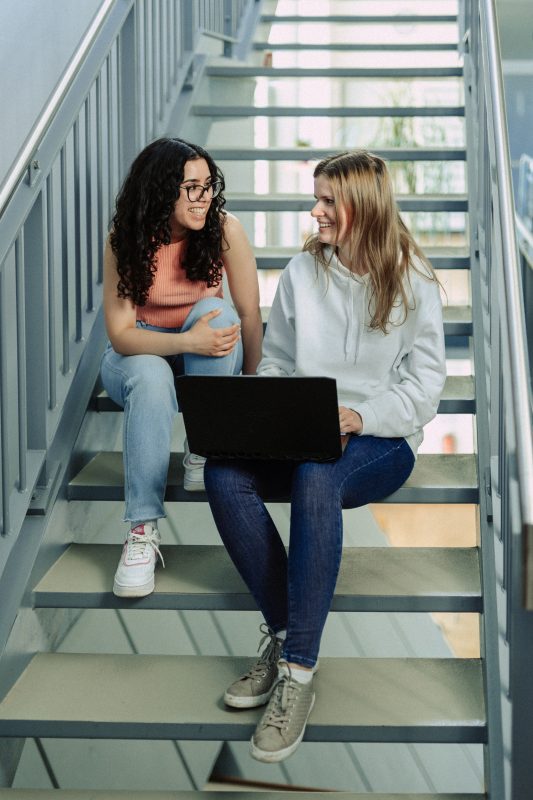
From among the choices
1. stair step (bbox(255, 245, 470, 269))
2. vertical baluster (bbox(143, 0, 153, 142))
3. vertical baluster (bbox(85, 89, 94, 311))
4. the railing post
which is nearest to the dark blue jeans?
vertical baluster (bbox(85, 89, 94, 311))

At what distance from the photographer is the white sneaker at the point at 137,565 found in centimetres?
203

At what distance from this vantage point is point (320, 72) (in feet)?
12.7

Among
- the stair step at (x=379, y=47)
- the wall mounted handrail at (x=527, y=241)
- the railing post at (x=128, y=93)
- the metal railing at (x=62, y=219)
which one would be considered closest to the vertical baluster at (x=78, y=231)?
the metal railing at (x=62, y=219)

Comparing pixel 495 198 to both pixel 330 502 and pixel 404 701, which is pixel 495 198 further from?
pixel 404 701

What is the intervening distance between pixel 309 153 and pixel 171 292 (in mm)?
1234

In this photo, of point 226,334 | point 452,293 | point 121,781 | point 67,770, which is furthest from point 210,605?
point 452,293

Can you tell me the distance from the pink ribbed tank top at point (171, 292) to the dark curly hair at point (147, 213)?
0.04 m

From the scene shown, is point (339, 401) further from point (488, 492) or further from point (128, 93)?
point (128, 93)

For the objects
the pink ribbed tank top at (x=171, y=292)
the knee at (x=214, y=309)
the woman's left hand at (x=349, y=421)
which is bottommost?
the woman's left hand at (x=349, y=421)

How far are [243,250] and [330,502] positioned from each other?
726 mm

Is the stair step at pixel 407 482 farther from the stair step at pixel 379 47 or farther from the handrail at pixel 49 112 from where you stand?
the stair step at pixel 379 47

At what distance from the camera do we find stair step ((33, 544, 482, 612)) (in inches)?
80.4

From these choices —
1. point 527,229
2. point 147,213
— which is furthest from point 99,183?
point 527,229

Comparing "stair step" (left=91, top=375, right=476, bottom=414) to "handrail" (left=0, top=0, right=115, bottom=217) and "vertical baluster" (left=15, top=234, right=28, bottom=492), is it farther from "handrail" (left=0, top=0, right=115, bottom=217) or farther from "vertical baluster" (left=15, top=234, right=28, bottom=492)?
"handrail" (left=0, top=0, right=115, bottom=217)
